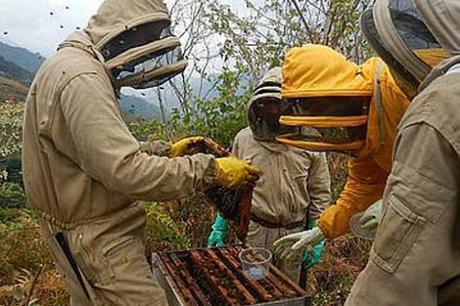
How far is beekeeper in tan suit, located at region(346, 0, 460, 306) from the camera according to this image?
4.14 ft

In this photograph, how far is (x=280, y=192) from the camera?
3.89 m

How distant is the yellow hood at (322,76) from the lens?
2.22 m

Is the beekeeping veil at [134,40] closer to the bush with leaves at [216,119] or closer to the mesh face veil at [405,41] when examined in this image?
the mesh face veil at [405,41]

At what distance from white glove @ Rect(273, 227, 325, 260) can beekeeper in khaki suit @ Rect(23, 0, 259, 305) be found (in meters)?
0.74

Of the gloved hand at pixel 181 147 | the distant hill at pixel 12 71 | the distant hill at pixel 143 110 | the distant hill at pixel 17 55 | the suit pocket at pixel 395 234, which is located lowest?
the distant hill at pixel 17 55

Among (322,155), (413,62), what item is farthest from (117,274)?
(322,155)

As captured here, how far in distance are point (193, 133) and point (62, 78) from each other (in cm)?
404

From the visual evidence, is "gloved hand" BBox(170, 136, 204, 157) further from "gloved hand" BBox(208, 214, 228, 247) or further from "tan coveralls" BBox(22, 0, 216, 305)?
"gloved hand" BBox(208, 214, 228, 247)

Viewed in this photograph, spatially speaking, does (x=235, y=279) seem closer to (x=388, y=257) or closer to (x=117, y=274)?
(x=117, y=274)

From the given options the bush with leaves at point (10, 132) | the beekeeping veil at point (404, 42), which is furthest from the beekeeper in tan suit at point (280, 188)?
the bush with leaves at point (10, 132)

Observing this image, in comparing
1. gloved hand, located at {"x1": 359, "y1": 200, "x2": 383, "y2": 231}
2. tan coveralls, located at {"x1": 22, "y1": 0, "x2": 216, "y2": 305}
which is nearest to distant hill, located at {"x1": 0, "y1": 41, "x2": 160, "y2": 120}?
tan coveralls, located at {"x1": 22, "y1": 0, "x2": 216, "y2": 305}

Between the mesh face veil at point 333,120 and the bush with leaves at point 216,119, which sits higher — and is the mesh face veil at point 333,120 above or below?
above

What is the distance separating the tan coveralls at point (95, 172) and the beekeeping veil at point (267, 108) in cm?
97

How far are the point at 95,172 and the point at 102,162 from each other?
0.26 ft
